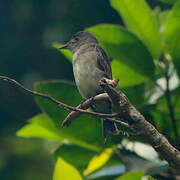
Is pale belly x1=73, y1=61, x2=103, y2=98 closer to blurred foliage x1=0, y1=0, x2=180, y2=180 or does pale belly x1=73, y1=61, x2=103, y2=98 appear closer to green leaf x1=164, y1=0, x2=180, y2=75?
blurred foliage x1=0, y1=0, x2=180, y2=180

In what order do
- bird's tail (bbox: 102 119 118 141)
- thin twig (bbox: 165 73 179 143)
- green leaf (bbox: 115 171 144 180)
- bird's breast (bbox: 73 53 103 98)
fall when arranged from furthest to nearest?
bird's breast (bbox: 73 53 103 98) < bird's tail (bbox: 102 119 118 141) < thin twig (bbox: 165 73 179 143) < green leaf (bbox: 115 171 144 180)

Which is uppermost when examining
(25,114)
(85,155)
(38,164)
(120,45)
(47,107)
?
(120,45)

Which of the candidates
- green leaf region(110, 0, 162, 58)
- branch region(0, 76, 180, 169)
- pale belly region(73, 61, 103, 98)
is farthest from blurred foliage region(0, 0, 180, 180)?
branch region(0, 76, 180, 169)

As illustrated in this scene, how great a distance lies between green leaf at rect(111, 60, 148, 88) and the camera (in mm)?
3757

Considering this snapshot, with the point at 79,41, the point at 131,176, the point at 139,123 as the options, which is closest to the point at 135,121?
the point at 139,123

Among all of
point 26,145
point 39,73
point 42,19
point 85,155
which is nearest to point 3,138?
point 26,145

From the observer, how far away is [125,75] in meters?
3.78

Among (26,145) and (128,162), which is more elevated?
(128,162)

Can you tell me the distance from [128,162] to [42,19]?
557cm

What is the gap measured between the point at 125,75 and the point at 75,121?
0.36 metres

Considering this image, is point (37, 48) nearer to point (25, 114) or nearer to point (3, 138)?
point (25, 114)

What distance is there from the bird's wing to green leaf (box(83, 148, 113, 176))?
405 mm

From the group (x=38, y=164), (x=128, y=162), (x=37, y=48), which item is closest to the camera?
(x=128, y=162)

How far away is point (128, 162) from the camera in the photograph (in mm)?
3650
